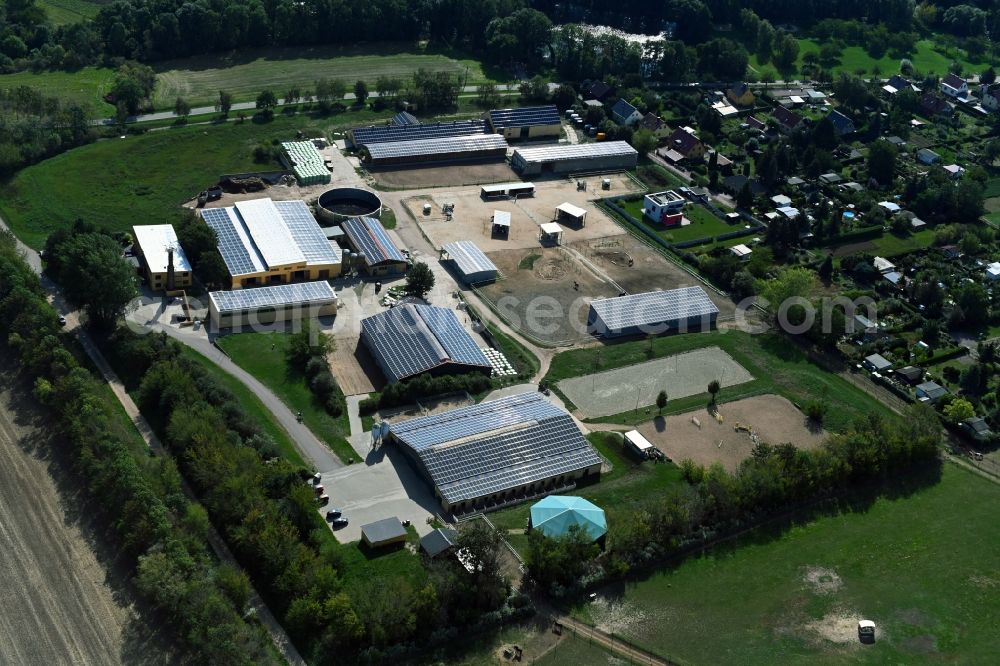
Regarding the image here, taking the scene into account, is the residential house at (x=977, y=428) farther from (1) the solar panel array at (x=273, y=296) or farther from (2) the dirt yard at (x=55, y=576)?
(2) the dirt yard at (x=55, y=576)

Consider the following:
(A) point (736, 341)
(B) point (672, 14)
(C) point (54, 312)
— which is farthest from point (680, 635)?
(B) point (672, 14)

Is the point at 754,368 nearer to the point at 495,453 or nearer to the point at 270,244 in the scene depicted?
the point at 495,453

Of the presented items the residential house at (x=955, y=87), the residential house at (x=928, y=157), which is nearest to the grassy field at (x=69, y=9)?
the residential house at (x=928, y=157)

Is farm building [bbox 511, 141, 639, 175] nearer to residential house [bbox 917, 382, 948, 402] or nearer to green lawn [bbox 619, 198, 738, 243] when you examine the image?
green lawn [bbox 619, 198, 738, 243]

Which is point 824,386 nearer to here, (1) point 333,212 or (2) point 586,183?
(2) point 586,183

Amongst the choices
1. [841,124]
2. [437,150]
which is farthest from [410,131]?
[841,124]
